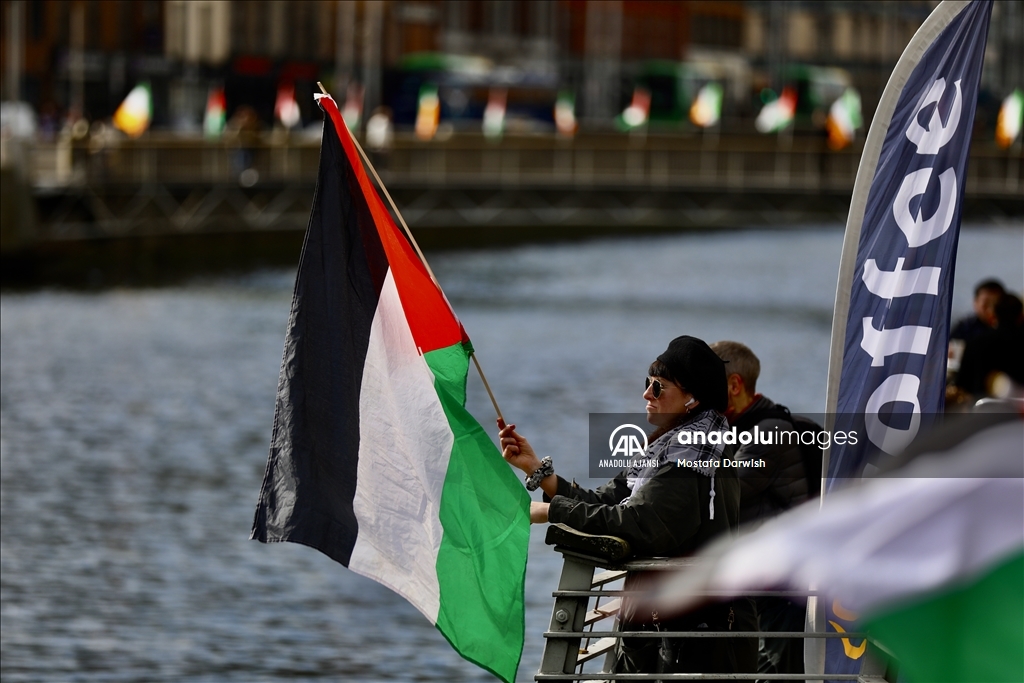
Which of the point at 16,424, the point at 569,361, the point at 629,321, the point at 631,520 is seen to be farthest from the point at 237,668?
the point at 629,321

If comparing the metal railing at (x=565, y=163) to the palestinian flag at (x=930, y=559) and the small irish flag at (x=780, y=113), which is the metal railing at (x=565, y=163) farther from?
the palestinian flag at (x=930, y=559)

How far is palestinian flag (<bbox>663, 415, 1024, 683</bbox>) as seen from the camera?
2516 mm

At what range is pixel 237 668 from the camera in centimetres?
1509

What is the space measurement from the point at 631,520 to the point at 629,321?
1530 inches

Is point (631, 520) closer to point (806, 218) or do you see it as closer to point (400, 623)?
point (400, 623)

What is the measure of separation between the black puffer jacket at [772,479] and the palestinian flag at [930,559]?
4160mm

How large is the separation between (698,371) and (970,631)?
3.03 meters

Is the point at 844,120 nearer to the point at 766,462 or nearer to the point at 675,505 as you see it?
the point at 766,462

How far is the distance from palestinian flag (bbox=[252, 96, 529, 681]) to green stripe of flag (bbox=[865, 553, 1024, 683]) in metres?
3.41

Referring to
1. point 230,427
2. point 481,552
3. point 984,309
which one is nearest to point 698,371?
point 481,552

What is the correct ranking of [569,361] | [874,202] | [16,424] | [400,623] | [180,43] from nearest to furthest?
[874,202], [400,623], [16,424], [569,361], [180,43]

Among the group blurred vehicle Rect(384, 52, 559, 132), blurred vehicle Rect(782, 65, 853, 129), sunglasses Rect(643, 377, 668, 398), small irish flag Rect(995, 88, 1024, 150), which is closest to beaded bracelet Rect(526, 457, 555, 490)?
sunglasses Rect(643, 377, 668, 398)

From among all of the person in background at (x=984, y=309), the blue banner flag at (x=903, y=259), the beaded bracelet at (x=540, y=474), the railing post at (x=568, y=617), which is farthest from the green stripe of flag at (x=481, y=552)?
the person in background at (x=984, y=309)

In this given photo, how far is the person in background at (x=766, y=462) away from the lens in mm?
6867
